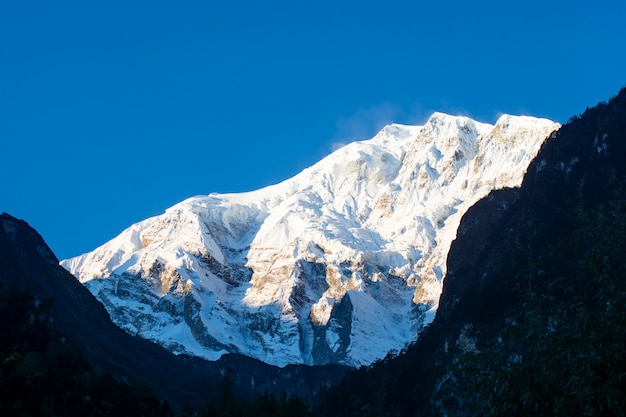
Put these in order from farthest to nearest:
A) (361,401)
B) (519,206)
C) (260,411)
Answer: (519,206) < (361,401) < (260,411)

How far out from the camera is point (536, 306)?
29328 mm

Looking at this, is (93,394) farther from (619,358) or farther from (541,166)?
(619,358)

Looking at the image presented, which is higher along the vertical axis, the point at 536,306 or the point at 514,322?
the point at 514,322

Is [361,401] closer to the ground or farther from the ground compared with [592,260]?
farther from the ground

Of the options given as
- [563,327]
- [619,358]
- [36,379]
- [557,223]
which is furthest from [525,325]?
[557,223]

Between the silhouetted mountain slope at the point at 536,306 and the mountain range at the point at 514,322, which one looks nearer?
the silhouetted mountain slope at the point at 536,306

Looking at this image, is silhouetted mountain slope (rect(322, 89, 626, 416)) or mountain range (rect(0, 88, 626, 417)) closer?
silhouetted mountain slope (rect(322, 89, 626, 416))

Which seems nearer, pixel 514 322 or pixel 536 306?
pixel 536 306

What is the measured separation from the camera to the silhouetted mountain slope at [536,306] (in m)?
27.6

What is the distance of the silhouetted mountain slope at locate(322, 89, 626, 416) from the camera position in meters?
27.6

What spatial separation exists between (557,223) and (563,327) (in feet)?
307

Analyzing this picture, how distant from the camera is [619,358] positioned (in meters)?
27.0

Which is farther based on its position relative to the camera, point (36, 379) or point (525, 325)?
point (36, 379)

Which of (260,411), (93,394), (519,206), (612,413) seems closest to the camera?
(612,413)
